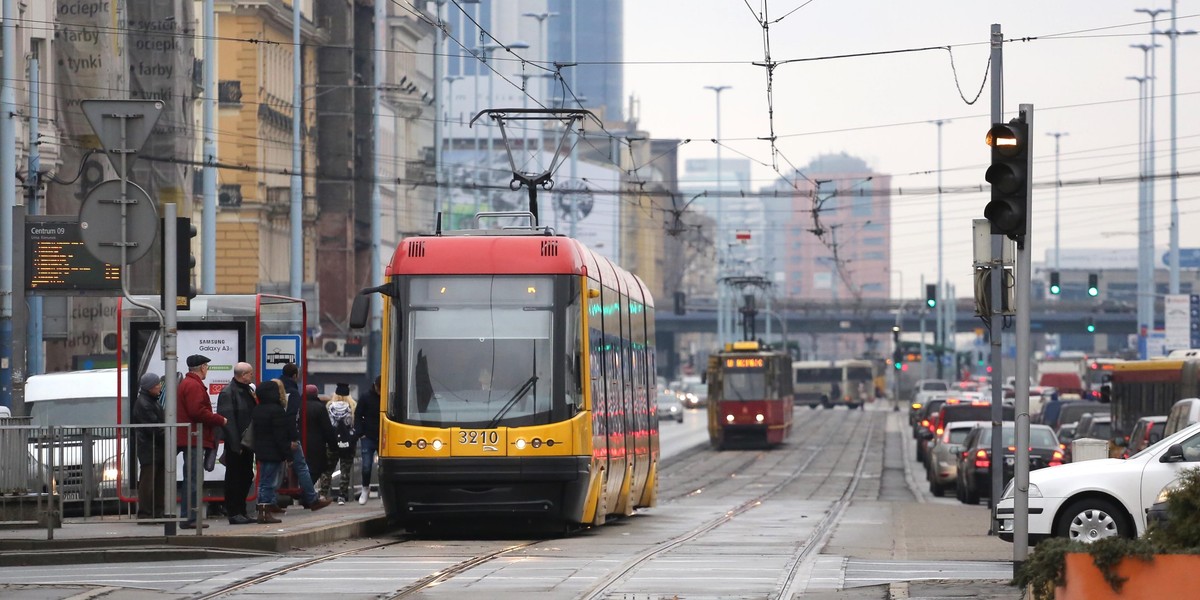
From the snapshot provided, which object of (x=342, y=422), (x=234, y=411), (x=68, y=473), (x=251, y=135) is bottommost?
(x=342, y=422)

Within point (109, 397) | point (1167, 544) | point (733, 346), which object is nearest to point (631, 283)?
point (109, 397)

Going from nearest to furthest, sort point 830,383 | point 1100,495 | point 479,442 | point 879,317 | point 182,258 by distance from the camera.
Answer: point 182,258, point 1100,495, point 479,442, point 830,383, point 879,317

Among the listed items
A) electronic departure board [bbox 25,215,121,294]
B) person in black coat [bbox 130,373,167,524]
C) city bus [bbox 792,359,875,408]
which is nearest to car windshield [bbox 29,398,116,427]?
electronic departure board [bbox 25,215,121,294]

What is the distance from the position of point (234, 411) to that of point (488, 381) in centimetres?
241

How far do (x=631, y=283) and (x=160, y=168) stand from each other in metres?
24.3

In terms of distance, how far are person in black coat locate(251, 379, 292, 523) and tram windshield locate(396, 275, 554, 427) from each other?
1187mm

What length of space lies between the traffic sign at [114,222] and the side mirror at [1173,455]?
28.2 feet

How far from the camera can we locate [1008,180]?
13.5m

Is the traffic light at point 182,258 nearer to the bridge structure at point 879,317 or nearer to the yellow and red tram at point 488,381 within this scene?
the yellow and red tram at point 488,381

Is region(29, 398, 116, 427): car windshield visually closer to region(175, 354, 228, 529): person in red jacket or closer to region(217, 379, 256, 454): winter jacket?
region(217, 379, 256, 454): winter jacket

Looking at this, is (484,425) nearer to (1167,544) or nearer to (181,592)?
(181,592)

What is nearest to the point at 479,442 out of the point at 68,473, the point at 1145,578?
the point at 68,473

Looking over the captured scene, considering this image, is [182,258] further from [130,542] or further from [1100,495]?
[1100,495]

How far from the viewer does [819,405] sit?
12400 centimetres
